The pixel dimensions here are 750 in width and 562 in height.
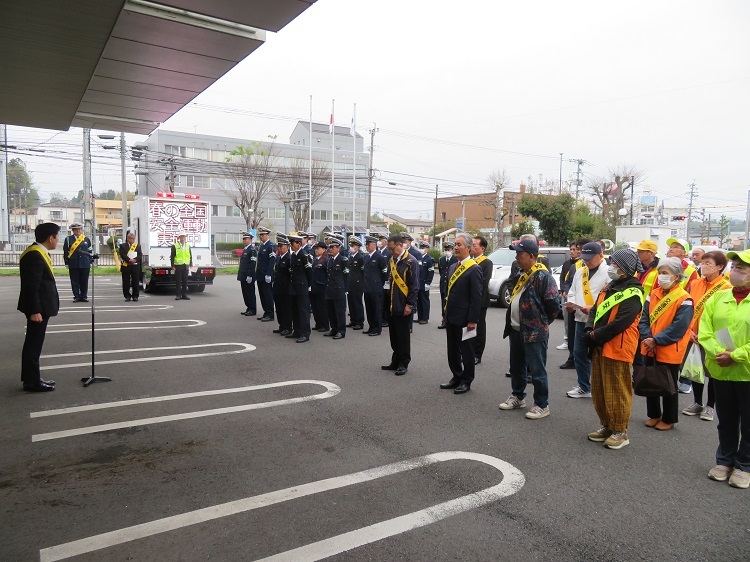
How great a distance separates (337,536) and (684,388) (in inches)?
224

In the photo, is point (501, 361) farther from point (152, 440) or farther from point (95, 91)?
point (95, 91)

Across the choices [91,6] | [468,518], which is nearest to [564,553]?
[468,518]

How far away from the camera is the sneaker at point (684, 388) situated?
6777 millimetres

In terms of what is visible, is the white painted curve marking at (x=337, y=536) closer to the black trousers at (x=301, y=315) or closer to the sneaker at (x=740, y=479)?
the sneaker at (x=740, y=479)

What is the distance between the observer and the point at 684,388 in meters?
6.81

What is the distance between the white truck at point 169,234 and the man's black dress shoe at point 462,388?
12.7m

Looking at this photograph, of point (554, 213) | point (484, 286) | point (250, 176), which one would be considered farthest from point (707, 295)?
point (250, 176)

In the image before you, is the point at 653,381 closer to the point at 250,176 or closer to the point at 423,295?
the point at 423,295

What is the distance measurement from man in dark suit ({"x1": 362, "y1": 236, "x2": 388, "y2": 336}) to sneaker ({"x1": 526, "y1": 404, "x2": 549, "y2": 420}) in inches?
209

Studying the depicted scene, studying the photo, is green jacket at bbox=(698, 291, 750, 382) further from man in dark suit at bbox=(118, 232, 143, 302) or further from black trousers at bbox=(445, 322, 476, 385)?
man in dark suit at bbox=(118, 232, 143, 302)

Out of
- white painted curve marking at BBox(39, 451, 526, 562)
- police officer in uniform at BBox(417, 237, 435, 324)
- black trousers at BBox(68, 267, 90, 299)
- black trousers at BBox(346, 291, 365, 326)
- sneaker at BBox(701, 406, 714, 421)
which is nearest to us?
white painted curve marking at BBox(39, 451, 526, 562)

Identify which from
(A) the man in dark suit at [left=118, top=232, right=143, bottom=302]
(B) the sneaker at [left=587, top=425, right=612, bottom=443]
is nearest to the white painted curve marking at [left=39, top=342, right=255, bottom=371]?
(B) the sneaker at [left=587, top=425, right=612, bottom=443]

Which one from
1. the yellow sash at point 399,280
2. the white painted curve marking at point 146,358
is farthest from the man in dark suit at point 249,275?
the yellow sash at point 399,280

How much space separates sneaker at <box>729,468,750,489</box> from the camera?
13.0ft
